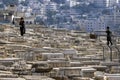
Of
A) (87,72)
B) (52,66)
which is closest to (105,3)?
(52,66)

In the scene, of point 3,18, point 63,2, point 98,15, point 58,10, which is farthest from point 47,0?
point 3,18

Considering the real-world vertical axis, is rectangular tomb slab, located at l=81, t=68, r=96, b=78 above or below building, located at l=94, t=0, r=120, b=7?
above

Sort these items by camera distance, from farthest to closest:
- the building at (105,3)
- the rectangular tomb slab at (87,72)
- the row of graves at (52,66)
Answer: the building at (105,3) → the rectangular tomb slab at (87,72) → the row of graves at (52,66)

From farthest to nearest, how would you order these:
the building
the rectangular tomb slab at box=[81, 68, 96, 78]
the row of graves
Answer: the building
the rectangular tomb slab at box=[81, 68, 96, 78]
the row of graves

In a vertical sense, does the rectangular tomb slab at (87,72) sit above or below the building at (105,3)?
above

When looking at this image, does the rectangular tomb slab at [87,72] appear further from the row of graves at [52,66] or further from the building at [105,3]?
the building at [105,3]

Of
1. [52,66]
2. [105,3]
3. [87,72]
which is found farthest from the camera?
[105,3]

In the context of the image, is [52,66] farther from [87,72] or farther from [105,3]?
[105,3]

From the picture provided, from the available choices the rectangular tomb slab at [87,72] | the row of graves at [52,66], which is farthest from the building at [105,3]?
the rectangular tomb slab at [87,72]

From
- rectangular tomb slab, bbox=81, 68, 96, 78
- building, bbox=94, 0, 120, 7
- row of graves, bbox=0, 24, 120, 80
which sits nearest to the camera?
row of graves, bbox=0, 24, 120, 80

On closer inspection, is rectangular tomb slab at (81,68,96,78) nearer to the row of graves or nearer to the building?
the row of graves

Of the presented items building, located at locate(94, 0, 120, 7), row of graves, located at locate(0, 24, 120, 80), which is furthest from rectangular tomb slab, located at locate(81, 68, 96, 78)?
building, located at locate(94, 0, 120, 7)

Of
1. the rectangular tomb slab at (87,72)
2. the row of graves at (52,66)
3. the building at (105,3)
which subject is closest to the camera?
the row of graves at (52,66)

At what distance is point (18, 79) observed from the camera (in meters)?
11.7
